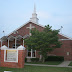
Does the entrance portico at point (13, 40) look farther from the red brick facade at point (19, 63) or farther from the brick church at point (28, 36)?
the red brick facade at point (19, 63)

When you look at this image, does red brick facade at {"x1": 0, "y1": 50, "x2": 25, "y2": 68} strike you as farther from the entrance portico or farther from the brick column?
the entrance portico

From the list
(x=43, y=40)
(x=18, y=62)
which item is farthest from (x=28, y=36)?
(x=18, y=62)

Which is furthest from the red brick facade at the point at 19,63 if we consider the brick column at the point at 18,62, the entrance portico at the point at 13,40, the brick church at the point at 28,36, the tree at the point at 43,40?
the entrance portico at the point at 13,40

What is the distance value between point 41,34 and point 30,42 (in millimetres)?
1945

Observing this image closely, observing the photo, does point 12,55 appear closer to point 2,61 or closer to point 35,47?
point 2,61

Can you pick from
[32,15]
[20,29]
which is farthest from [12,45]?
[32,15]

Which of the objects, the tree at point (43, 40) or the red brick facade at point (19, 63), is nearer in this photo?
the red brick facade at point (19, 63)

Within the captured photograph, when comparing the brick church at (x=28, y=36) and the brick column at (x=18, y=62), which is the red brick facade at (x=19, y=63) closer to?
the brick column at (x=18, y=62)

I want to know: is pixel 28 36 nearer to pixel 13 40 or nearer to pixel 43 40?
pixel 13 40

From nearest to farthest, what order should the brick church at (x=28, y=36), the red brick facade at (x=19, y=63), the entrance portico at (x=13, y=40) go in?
the red brick facade at (x=19, y=63) → the brick church at (x=28, y=36) → the entrance portico at (x=13, y=40)

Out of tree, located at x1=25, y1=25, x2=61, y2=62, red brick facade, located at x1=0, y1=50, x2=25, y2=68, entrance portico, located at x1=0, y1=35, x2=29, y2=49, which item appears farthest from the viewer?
entrance portico, located at x1=0, y1=35, x2=29, y2=49

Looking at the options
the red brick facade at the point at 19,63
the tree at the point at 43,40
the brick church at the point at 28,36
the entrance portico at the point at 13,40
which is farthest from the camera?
the entrance portico at the point at 13,40

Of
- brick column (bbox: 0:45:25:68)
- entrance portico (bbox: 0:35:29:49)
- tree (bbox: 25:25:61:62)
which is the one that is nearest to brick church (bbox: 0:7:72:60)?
entrance portico (bbox: 0:35:29:49)

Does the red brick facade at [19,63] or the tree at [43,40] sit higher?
the tree at [43,40]
